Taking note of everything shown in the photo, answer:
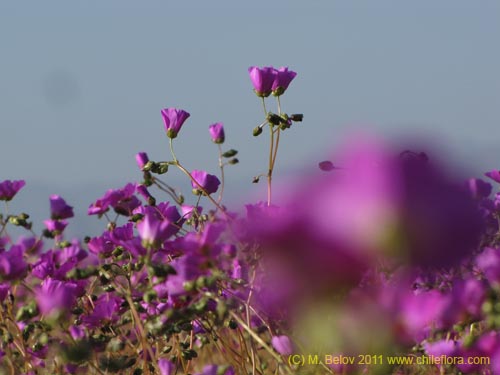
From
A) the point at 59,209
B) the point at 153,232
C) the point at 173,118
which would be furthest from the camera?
the point at 59,209

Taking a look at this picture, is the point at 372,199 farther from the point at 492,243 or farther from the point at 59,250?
the point at 59,250

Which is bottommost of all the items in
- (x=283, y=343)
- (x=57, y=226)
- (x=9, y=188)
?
(x=57, y=226)

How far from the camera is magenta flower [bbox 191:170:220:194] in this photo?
2818mm

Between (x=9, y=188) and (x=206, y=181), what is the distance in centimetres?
86

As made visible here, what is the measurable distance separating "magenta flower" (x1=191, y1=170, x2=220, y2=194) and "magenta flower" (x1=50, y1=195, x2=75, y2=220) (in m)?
0.64

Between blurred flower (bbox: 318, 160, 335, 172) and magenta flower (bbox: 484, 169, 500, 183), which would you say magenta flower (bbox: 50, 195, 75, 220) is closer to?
magenta flower (bbox: 484, 169, 500, 183)

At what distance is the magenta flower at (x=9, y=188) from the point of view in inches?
127

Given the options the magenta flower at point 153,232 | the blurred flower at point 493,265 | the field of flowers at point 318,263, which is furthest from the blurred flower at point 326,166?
the magenta flower at point 153,232

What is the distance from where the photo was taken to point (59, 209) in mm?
3229

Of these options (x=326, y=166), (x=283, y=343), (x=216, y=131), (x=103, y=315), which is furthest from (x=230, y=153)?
(x=326, y=166)

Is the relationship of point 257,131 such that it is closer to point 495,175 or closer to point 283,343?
point 495,175

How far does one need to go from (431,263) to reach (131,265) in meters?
1.88

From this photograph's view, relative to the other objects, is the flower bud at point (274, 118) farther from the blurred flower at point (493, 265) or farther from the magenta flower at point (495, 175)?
the blurred flower at point (493, 265)

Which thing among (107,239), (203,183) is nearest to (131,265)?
(107,239)
